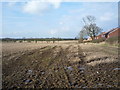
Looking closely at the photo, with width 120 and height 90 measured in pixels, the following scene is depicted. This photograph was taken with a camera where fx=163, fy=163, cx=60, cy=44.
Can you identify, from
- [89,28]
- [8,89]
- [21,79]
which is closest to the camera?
[8,89]

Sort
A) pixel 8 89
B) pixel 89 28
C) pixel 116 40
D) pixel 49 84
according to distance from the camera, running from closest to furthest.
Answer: pixel 8 89, pixel 49 84, pixel 116 40, pixel 89 28

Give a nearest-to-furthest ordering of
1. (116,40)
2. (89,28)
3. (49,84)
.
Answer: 1. (49,84)
2. (116,40)
3. (89,28)

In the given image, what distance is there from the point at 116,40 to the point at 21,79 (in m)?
27.3

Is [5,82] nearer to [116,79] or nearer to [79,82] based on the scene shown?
[79,82]

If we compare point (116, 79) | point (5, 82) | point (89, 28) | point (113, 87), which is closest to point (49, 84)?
point (5, 82)

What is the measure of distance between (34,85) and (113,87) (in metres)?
2.94

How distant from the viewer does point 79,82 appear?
6527 millimetres

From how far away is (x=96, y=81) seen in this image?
22.0 feet

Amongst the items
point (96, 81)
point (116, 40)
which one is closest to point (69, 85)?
point (96, 81)

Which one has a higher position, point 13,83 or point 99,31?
point 99,31

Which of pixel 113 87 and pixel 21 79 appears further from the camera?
pixel 21 79

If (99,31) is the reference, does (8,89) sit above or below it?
below

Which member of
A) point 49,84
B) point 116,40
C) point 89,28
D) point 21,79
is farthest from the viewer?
point 89,28

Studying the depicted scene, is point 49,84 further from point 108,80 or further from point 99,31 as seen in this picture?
point 99,31
